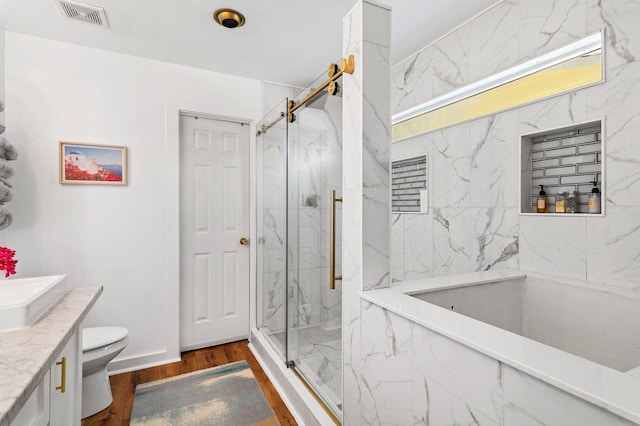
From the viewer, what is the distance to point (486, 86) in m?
2.05

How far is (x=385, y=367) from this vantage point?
3.96ft

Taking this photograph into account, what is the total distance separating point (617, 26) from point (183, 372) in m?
3.29

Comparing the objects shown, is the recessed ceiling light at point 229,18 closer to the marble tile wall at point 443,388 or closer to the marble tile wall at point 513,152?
the marble tile wall at point 513,152

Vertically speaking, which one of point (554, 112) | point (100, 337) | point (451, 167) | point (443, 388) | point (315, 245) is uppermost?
point (554, 112)

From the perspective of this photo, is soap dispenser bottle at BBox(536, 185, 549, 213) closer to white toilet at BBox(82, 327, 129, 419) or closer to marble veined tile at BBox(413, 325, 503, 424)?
marble veined tile at BBox(413, 325, 503, 424)

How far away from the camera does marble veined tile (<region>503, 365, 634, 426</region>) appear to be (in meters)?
0.63

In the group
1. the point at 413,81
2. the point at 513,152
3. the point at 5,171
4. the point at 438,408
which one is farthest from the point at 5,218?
the point at 513,152

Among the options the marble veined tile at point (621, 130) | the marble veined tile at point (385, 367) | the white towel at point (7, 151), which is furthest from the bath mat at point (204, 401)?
the marble veined tile at point (621, 130)

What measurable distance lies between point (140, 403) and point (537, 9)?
3.29m

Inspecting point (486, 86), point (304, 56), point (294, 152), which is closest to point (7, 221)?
point (294, 152)

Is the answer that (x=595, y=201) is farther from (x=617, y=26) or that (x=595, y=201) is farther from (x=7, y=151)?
(x=7, y=151)

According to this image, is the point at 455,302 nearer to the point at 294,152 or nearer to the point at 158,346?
the point at 294,152

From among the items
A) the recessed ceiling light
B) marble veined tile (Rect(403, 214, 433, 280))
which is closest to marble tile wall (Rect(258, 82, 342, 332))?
the recessed ceiling light

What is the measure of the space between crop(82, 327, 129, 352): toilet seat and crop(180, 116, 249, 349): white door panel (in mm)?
667
